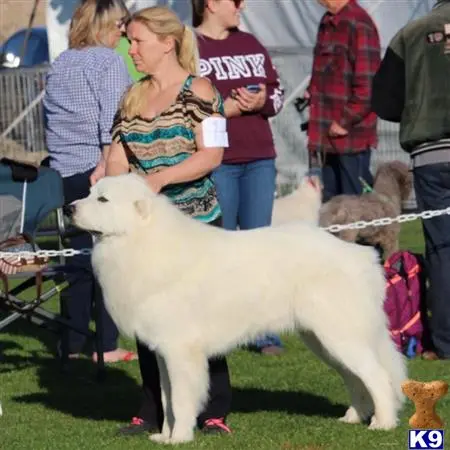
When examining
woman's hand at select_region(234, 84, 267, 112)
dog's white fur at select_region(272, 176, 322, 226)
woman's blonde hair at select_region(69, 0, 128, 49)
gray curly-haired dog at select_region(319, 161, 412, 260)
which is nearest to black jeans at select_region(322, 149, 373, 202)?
gray curly-haired dog at select_region(319, 161, 412, 260)

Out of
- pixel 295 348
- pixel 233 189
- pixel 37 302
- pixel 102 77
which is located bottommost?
pixel 295 348

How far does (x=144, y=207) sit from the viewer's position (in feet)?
19.4

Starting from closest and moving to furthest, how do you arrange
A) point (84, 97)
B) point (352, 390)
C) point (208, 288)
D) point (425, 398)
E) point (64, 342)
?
point (425, 398)
point (208, 288)
point (352, 390)
point (84, 97)
point (64, 342)

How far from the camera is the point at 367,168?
11.1m

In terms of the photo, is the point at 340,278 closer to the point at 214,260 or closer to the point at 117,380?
the point at 214,260

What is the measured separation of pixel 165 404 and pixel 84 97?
8.69ft

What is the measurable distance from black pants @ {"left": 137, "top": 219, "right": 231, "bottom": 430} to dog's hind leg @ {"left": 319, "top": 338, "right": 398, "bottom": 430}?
0.59 metres

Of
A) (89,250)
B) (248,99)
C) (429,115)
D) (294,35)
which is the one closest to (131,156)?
(89,250)

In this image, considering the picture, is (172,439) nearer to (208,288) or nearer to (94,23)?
(208,288)

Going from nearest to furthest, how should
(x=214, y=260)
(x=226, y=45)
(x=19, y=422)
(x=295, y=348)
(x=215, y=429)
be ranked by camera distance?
(x=214, y=260) < (x=215, y=429) < (x=19, y=422) < (x=226, y=45) < (x=295, y=348)

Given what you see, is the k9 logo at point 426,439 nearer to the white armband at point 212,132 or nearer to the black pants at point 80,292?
the white armband at point 212,132

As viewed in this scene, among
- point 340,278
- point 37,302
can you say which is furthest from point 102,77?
point 340,278

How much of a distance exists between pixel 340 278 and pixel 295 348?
290 cm

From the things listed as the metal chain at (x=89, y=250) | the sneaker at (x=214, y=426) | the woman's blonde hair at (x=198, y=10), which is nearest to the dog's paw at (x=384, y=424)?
the sneaker at (x=214, y=426)
